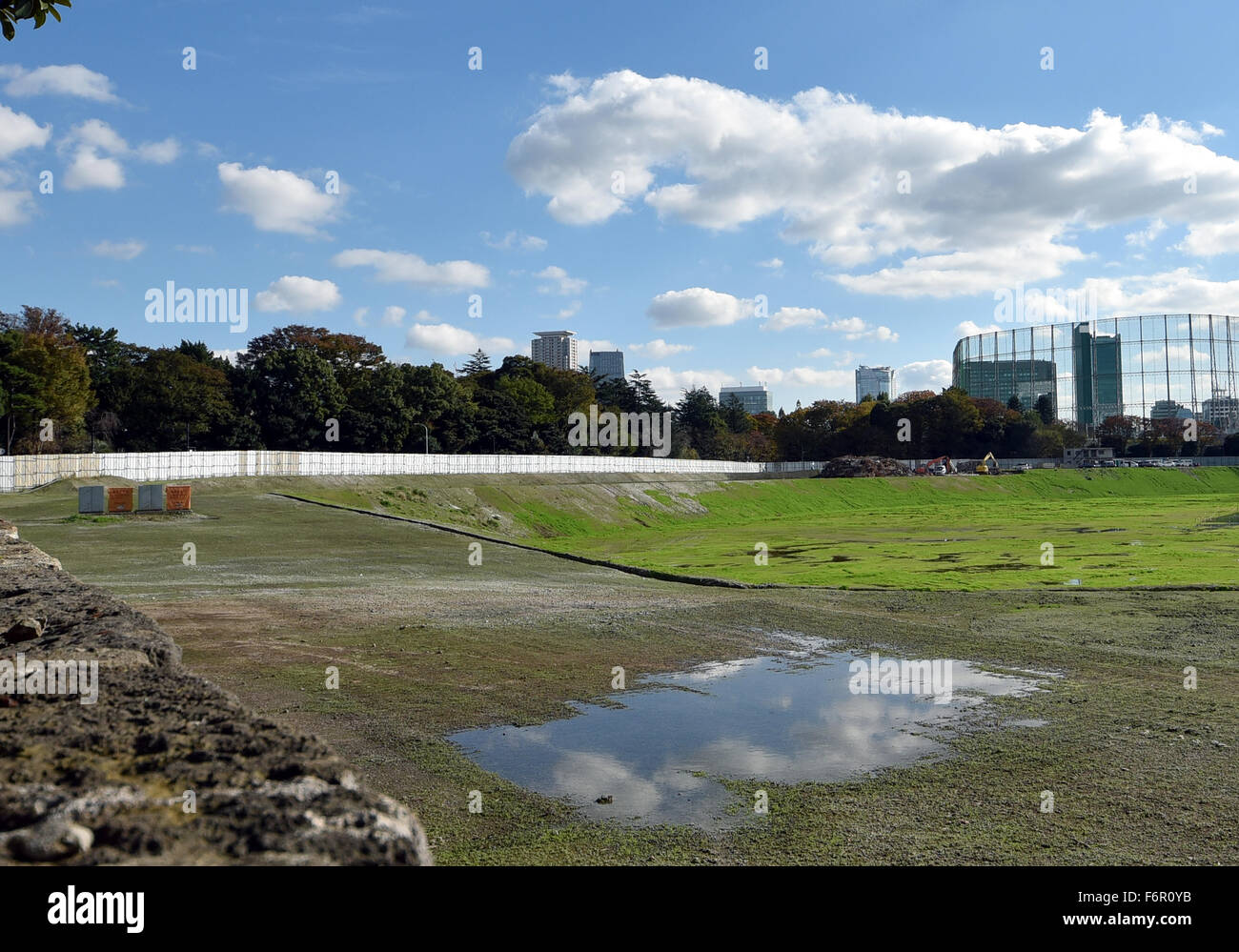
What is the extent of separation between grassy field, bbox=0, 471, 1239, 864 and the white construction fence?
52.7 ft

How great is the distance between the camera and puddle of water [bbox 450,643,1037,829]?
24.9 feet

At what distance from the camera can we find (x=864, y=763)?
8.48 metres

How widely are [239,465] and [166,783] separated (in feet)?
181

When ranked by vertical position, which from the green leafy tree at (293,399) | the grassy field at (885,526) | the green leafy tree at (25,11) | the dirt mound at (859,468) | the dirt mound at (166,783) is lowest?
the grassy field at (885,526)

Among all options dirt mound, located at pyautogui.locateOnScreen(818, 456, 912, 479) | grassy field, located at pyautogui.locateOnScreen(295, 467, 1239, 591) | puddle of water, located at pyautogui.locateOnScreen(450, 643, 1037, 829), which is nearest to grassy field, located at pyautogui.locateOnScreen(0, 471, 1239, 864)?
puddle of water, located at pyautogui.locateOnScreen(450, 643, 1037, 829)

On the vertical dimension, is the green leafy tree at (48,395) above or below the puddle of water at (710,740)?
above

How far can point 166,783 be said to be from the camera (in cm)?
339

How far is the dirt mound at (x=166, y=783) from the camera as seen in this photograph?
2846 mm

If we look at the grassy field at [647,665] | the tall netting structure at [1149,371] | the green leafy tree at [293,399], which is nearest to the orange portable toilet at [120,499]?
the grassy field at [647,665]

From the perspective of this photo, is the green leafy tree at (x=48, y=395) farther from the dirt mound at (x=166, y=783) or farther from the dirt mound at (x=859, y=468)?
the dirt mound at (x=166, y=783)

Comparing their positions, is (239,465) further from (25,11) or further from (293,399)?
(25,11)

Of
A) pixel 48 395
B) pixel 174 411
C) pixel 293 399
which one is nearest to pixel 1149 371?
pixel 293 399

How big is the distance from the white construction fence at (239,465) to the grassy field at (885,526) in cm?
583
